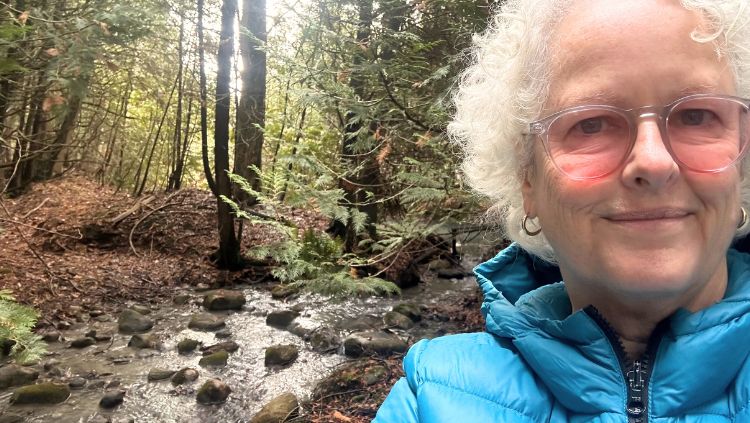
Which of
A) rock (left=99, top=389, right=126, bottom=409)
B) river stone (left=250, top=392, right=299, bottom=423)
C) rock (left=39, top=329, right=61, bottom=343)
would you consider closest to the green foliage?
river stone (left=250, top=392, right=299, bottom=423)

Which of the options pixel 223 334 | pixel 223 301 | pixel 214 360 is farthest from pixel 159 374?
pixel 223 301

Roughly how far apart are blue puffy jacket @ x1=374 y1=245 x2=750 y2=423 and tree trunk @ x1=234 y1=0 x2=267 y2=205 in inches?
331

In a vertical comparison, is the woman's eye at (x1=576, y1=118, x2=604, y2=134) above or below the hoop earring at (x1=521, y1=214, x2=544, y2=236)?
above

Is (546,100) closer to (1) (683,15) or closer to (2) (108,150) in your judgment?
(1) (683,15)

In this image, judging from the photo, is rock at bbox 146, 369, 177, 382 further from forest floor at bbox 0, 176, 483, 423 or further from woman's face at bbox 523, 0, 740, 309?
woman's face at bbox 523, 0, 740, 309

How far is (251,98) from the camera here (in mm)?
9258

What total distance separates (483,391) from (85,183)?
46.6ft

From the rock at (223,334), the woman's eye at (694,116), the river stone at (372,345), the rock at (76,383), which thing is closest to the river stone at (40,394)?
the rock at (76,383)

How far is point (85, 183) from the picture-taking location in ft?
42.4

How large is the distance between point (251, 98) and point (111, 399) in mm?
6069

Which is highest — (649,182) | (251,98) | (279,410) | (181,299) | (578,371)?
(251,98)

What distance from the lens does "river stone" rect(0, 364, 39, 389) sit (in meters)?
4.73

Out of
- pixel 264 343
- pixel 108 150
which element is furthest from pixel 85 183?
pixel 264 343

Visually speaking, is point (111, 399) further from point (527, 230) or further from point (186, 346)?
point (527, 230)
